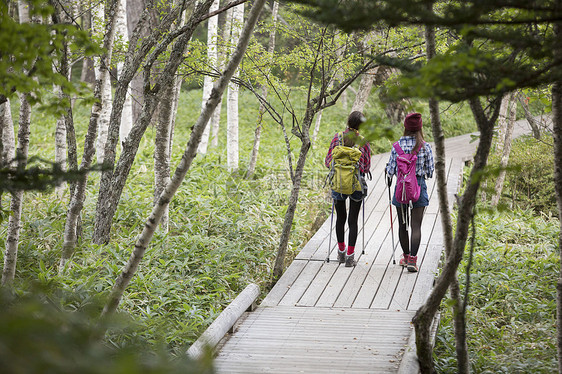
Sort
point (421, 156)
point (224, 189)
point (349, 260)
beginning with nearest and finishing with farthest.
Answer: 1. point (421, 156)
2. point (349, 260)
3. point (224, 189)

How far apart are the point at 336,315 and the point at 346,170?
1832mm

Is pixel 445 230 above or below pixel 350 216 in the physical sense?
above

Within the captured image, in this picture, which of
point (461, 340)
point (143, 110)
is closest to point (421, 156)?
point (461, 340)

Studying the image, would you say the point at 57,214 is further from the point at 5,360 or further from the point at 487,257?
the point at 5,360

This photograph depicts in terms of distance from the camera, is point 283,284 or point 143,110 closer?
point 143,110

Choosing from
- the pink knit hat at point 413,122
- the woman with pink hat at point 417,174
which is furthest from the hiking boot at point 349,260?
the pink knit hat at point 413,122

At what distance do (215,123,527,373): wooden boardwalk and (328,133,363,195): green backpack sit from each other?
A: 44.4 inches

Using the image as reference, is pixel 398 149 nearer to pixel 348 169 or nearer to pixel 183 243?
pixel 348 169

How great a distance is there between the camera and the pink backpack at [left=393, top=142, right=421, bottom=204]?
659 centimetres

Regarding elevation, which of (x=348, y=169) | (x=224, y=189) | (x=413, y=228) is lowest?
(x=224, y=189)

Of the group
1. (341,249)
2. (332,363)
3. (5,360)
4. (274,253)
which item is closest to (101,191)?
(274,253)

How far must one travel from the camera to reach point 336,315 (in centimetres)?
588

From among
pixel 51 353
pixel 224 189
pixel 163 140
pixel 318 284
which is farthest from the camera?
pixel 224 189

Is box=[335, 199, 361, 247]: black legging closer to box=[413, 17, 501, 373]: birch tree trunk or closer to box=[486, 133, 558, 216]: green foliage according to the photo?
box=[413, 17, 501, 373]: birch tree trunk
